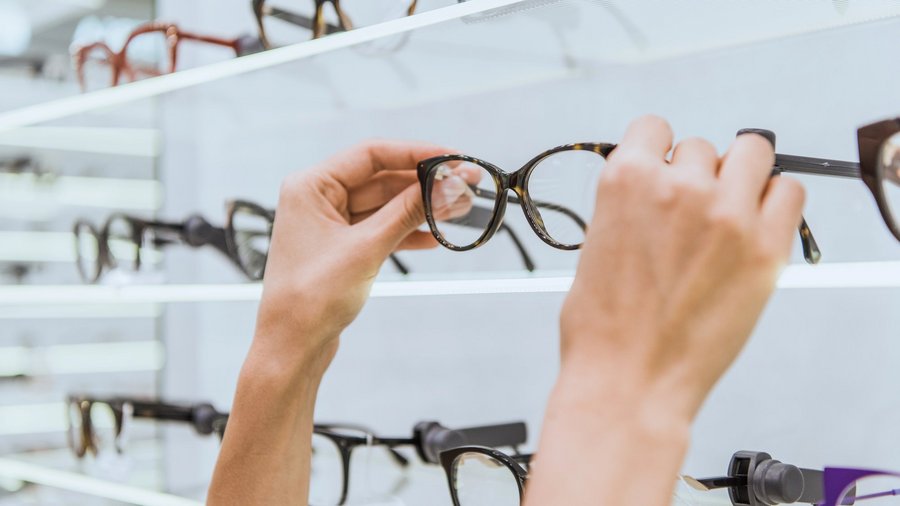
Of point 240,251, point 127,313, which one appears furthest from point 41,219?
point 240,251

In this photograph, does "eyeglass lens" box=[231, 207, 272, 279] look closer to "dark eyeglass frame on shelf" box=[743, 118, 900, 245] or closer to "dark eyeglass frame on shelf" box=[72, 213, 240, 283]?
"dark eyeglass frame on shelf" box=[72, 213, 240, 283]

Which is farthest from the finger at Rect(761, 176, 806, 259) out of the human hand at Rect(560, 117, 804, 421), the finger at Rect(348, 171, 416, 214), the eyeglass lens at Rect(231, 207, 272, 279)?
the eyeglass lens at Rect(231, 207, 272, 279)

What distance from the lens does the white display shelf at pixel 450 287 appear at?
58 cm

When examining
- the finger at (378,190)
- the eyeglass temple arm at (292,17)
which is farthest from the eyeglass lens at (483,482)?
the eyeglass temple arm at (292,17)

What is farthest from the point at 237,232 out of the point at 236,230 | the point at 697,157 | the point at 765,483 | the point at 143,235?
the point at 697,157

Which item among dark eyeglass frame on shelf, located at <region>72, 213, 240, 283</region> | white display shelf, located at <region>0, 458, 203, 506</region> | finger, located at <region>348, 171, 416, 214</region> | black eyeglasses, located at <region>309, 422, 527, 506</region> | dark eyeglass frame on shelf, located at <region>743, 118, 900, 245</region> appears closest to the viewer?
dark eyeglass frame on shelf, located at <region>743, 118, 900, 245</region>

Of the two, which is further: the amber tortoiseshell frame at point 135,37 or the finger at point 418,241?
the amber tortoiseshell frame at point 135,37

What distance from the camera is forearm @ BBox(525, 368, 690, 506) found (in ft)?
1.37

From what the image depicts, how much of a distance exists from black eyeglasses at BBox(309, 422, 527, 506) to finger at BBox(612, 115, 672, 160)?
0.55 metres

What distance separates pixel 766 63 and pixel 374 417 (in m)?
0.68

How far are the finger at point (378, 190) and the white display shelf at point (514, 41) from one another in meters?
0.13

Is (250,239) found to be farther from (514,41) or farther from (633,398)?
(633,398)

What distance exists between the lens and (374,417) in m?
1.22

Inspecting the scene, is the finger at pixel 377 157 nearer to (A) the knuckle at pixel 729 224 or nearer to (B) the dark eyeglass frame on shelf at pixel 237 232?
(B) the dark eyeglass frame on shelf at pixel 237 232
